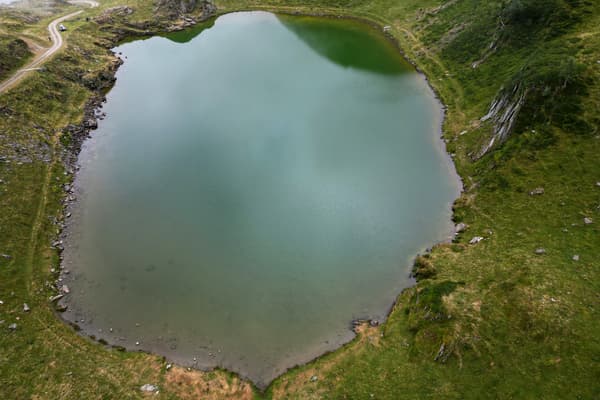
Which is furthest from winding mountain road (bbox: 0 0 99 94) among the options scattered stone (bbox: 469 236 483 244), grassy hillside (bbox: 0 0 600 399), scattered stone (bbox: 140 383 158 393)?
scattered stone (bbox: 469 236 483 244)

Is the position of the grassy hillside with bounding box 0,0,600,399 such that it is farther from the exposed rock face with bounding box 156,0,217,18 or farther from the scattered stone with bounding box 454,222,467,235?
the exposed rock face with bounding box 156,0,217,18

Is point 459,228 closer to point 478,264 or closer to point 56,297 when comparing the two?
point 478,264

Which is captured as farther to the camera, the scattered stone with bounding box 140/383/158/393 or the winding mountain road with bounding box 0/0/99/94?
A: the winding mountain road with bounding box 0/0/99/94

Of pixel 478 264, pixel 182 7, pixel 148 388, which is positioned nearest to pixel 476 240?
pixel 478 264

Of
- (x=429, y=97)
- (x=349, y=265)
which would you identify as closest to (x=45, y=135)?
(x=349, y=265)

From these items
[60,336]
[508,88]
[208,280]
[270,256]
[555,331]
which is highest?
[508,88]

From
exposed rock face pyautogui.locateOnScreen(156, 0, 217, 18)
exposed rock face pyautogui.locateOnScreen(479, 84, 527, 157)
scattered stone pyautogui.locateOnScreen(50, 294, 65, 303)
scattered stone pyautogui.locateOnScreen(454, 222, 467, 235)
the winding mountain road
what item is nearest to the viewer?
scattered stone pyautogui.locateOnScreen(50, 294, 65, 303)

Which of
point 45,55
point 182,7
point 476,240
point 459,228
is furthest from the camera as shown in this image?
point 182,7

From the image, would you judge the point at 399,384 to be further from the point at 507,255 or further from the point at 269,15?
the point at 269,15
